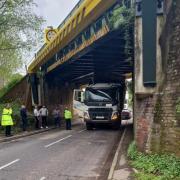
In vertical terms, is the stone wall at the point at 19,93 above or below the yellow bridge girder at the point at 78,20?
below

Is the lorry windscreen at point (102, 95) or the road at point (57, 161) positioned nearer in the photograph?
the road at point (57, 161)

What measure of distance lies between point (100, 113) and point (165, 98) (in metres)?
17.0

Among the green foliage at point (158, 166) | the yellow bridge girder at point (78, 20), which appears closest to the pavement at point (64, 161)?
the green foliage at point (158, 166)

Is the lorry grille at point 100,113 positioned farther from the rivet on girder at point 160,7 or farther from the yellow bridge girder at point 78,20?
the rivet on girder at point 160,7

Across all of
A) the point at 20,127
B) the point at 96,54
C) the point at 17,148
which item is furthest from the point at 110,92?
the point at 17,148

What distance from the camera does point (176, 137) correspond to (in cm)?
1056

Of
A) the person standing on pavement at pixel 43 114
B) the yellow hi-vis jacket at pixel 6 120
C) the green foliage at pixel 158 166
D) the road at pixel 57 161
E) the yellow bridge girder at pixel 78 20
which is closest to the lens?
the green foliage at pixel 158 166

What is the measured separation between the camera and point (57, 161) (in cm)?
1389

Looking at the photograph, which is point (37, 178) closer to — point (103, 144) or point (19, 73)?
point (103, 144)

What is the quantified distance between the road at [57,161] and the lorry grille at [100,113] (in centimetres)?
840

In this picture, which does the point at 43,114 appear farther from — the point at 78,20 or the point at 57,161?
the point at 57,161

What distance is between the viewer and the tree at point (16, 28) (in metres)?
30.2

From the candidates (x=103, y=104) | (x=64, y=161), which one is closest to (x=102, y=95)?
(x=103, y=104)

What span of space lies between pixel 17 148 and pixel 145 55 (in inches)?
304
